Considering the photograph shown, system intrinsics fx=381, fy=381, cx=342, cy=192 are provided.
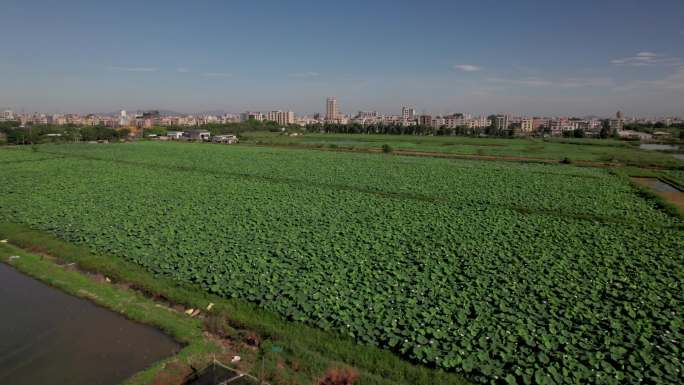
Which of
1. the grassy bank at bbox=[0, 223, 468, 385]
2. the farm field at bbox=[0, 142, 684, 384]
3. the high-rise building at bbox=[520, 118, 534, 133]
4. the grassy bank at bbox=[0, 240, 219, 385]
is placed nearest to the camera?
the grassy bank at bbox=[0, 223, 468, 385]

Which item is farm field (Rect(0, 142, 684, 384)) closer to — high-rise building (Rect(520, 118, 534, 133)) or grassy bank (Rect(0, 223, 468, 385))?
grassy bank (Rect(0, 223, 468, 385))

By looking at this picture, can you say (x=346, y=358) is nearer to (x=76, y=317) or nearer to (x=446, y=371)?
(x=446, y=371)

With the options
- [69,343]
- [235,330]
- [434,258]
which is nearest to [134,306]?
[69,343]

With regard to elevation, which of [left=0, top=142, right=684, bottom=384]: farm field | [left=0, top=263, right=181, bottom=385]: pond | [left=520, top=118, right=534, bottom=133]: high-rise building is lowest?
[left=0, top=263, right=181, bottom=385]: pond

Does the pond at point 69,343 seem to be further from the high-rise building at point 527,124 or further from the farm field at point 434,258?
the high-rise building at point 527,124

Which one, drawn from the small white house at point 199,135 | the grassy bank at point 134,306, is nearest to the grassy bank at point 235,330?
the grassy bank at point 134,306

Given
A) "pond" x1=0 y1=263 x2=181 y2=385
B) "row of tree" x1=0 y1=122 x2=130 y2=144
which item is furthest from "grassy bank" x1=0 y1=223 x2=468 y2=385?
"row of tree" x1=0 y1=122 x2=130 y2=144
